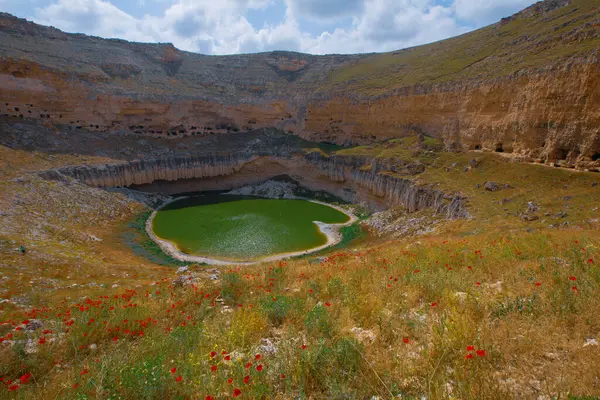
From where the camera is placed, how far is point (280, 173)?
52.5 meters

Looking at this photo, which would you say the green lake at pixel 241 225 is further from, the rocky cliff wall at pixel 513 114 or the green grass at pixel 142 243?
the rocky cliff wall at pixel 513 114

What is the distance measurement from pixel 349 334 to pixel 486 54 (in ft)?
162

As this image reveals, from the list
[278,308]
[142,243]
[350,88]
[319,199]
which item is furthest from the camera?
[350,88]

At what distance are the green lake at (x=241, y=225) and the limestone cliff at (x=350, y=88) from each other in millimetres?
16579

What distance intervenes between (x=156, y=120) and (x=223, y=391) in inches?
2137

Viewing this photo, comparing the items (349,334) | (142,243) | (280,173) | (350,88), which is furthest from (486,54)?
(349,334)

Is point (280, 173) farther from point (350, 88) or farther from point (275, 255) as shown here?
point (275, 255)

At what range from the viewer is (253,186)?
50.7 metres

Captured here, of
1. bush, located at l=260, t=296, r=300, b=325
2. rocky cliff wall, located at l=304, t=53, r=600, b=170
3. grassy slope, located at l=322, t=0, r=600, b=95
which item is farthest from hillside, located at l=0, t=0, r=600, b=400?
grassy slope, located at l=322, t=0, r=600, b=95

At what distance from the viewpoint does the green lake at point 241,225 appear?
28.5 m

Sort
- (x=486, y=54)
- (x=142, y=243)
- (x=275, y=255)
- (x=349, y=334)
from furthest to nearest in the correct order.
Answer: (x=486, y=54) → (x=142, y=243) → (x=275, y=255) → (x=349, y=334)

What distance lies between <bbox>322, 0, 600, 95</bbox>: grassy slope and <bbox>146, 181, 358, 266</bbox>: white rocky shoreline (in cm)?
2077

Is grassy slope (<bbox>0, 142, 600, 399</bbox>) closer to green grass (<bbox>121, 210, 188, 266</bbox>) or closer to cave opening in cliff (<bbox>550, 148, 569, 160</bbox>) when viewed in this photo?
green grass (<bbox>121, 210, 188, 266</bbox>)

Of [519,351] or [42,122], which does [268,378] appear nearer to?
[519,351]
